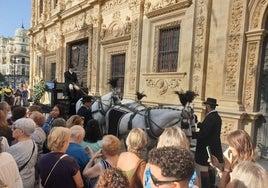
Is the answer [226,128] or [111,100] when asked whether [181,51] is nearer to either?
[226,128]

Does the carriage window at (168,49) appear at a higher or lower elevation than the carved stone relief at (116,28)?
lower

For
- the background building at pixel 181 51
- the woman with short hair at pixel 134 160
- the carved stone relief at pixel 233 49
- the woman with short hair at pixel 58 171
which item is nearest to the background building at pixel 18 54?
the background building at pixel 181 51

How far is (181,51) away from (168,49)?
1.09 metres

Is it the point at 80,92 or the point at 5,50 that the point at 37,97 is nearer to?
the point at 80,92

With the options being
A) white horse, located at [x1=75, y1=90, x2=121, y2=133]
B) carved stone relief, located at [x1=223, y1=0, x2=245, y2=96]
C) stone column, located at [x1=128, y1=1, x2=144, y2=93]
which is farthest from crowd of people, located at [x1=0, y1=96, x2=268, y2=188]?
stone column, located at [x1=128, y1=1, x2=144, y2=93]

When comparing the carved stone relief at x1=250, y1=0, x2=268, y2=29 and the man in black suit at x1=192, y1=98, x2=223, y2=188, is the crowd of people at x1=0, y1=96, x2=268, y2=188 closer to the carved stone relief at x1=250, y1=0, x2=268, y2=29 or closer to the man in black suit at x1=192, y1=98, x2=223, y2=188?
the man in black suit at x1=192, y1=98, x2=223, y2=188

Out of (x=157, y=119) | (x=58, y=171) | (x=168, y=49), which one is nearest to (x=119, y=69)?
Result: (x=168, y=49)

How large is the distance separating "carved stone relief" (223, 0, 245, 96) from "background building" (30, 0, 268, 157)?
0.10 feet

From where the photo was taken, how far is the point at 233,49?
7691 millimetres

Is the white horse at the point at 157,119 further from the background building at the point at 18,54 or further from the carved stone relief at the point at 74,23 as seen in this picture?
the background building at the point at 18,54

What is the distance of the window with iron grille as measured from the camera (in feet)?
44.2

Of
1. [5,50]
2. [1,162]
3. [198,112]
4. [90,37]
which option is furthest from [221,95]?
[5,50]

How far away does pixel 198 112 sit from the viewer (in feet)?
28.0

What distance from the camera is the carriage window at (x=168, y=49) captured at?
33.3 feet
